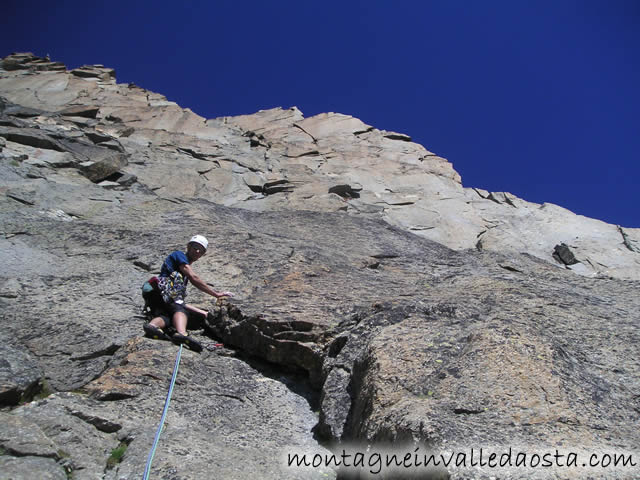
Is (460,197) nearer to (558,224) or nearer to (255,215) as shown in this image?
(558,224)

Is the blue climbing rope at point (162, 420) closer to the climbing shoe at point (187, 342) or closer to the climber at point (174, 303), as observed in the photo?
the climbing shoe at point (187, 342)

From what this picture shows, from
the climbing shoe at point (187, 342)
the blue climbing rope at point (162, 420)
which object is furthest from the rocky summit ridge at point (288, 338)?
the climbing shoe at point (187, 342)

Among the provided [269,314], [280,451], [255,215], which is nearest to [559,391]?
[280,451]

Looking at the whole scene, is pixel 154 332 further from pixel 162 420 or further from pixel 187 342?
pixel 162 420

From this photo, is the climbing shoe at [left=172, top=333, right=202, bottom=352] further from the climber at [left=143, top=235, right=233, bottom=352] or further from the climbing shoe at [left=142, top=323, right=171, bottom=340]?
the climbing shoe at [left=142, top=323, right=171, bottom=340]

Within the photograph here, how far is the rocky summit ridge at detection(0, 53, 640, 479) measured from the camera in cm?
479

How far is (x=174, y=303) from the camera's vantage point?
7.88 metres

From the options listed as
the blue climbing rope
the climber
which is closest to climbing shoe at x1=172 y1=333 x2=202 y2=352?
the climber

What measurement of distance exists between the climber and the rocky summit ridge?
243 mm

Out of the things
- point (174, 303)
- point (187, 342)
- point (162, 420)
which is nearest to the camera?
point (162, 420)

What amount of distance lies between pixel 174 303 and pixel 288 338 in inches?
75.1

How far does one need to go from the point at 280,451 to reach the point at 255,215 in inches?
398

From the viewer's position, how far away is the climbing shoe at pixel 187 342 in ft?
23.6

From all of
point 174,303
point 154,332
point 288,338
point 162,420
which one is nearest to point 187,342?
point 154,332
